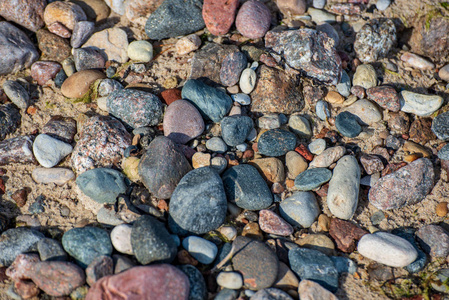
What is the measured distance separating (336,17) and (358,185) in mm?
2482

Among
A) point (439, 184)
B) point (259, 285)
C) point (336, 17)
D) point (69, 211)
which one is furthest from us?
point (336, 17)

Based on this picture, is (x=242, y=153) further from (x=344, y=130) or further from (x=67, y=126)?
(x=67, y=126)

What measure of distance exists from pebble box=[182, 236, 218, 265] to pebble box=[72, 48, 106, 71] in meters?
2.52

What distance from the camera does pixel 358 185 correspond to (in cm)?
348

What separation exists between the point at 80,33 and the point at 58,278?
3001 millimetres

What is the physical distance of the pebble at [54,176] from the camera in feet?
11.7

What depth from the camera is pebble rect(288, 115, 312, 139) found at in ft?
12.6

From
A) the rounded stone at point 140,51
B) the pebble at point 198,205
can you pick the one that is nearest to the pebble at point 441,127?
the pebble at point 198,205

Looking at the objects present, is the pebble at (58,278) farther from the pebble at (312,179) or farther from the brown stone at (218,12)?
the brown stone at (218,12)

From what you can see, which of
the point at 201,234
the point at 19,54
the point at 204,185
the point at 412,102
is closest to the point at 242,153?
the point at 204,185

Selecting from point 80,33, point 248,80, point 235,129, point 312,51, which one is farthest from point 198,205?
point 80,33

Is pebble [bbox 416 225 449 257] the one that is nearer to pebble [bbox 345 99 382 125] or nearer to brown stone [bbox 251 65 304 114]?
pebble [bbox 345 99 382 125]

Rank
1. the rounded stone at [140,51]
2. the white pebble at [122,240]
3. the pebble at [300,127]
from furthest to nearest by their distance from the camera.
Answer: the rounded stone at [140,51], the pebble at [300,127], the white pebble at [122,240]

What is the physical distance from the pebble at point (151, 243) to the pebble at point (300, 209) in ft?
3.86
